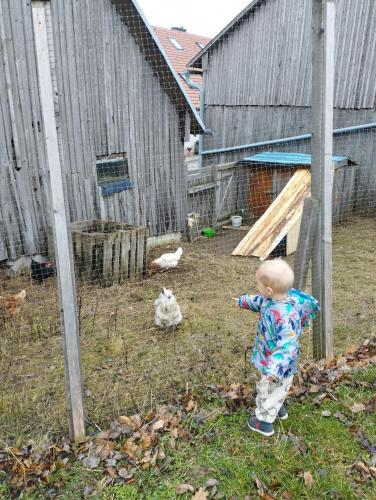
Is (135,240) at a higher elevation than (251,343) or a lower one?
higher

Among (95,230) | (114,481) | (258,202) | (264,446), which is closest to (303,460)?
(264,446)

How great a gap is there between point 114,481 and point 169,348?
A: 2343mm

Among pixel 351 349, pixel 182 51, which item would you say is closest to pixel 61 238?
pixel 351 349

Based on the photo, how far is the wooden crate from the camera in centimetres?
746

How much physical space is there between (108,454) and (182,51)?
23.8m

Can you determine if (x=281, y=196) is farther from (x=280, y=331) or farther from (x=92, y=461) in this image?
(x=92, y=461)

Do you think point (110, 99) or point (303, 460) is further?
point (110, 99)

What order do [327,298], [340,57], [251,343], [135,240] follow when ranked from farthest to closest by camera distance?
[340,57]
[135,240]
[251,343]
[327,298]

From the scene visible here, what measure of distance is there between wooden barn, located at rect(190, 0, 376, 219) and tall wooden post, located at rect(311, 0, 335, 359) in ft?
27.1

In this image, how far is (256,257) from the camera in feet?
31.2

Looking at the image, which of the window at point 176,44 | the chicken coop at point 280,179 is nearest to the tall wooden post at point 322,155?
the chicken coop at point 280,179

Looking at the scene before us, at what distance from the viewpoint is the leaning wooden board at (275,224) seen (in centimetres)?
961

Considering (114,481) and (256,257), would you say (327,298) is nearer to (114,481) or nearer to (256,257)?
(114,481)

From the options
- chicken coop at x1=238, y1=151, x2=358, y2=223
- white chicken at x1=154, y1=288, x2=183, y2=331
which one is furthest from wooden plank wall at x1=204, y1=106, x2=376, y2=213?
white chicken at x1=154, y1=288, x2=183, y2=331
